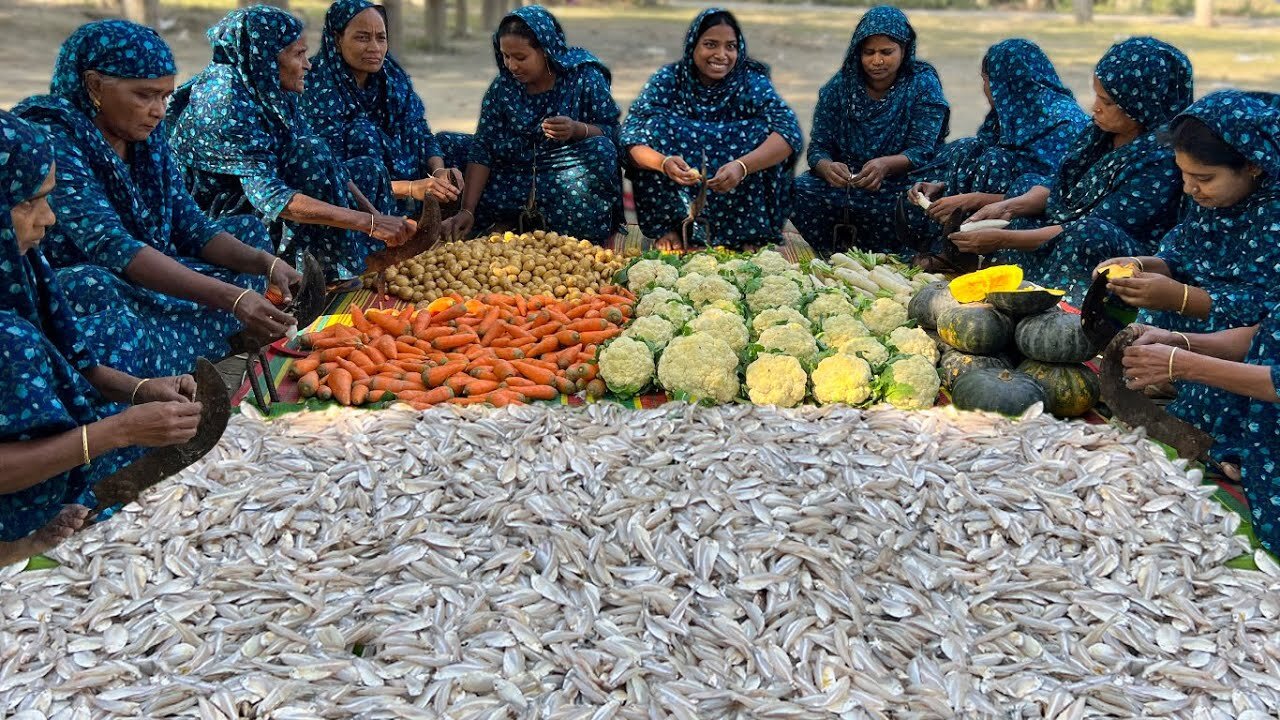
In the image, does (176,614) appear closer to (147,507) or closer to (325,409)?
(147,507)

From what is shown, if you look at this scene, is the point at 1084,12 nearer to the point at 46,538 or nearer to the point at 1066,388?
the point at 1066,388

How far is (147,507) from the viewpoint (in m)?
2.65

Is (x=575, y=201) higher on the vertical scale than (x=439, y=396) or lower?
higher

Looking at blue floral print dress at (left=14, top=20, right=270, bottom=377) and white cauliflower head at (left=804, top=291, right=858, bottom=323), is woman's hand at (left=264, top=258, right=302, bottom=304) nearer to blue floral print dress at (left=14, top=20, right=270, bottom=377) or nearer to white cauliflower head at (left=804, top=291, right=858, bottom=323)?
blue floral print dress at (left=14, top=20, right=270, bottom=377)

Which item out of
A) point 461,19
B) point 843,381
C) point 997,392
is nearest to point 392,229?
point 843,381

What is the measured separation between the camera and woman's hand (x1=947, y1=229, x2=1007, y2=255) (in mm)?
4188

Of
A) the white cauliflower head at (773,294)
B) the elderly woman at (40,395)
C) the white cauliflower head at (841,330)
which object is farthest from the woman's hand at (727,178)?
the elderly woman at (40,395)

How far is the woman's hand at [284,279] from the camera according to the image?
11.5ft

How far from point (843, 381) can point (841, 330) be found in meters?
0.43

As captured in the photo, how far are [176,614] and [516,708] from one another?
801 mm

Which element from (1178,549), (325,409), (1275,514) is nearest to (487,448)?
(325,409)

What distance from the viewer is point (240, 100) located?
4.22 metres

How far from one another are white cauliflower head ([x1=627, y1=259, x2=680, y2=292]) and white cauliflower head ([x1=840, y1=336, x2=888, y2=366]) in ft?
3.20

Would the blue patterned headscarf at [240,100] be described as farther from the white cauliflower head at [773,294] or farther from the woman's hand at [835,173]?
the woman's hand at [835,173]
